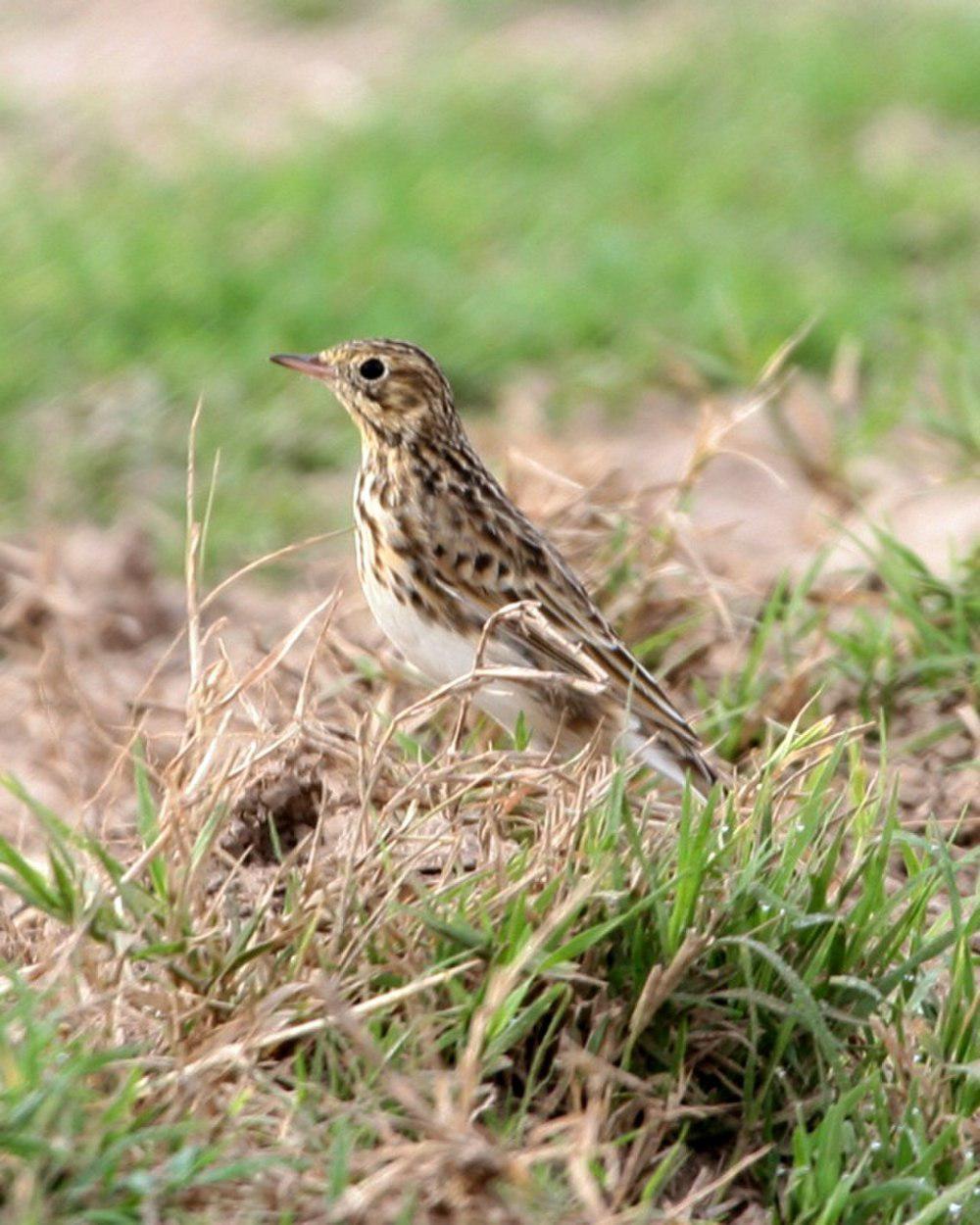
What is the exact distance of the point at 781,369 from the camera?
322 inches

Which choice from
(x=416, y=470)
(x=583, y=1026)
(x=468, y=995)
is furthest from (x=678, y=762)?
(x=468, y=995)

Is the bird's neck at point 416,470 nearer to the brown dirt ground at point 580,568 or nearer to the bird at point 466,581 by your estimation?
the bird at point 466,581

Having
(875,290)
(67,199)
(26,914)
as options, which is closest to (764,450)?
(875,290)

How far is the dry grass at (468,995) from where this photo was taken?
340 cm

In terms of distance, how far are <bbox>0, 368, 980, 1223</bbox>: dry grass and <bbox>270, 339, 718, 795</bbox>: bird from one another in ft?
1.16

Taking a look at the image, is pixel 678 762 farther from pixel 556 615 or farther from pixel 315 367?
pixel 315 367

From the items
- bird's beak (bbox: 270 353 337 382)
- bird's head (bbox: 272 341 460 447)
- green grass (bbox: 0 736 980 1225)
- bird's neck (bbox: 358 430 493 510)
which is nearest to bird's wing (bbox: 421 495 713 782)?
bird's neck (bbox: 358 430 493 510)

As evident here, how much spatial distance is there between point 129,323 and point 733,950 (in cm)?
479

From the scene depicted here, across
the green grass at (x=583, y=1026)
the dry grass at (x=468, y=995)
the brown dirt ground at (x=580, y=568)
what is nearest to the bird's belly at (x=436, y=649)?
the brown dirt ground at (x=580, y=568)

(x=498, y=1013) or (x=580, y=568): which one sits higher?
(x=498, y=1013)

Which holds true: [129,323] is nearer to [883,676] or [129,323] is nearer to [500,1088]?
[883,676]

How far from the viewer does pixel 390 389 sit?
17.7 feet

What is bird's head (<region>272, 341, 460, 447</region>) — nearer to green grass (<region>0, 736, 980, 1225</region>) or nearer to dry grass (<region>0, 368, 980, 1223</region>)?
dry grass (<region>0, 368, 980, 1223</region>)

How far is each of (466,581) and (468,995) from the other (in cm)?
138
